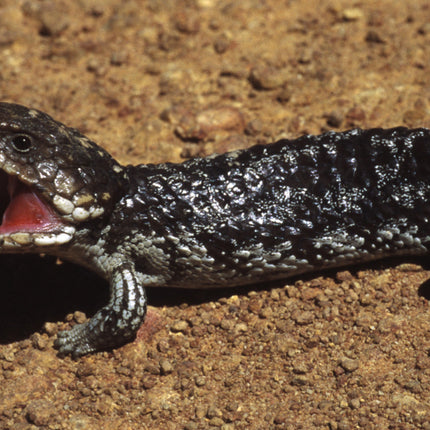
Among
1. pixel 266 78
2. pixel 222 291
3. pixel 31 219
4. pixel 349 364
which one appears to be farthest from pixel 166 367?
pixel 266 78

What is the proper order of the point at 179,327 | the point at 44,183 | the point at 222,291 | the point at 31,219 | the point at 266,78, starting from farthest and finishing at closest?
the point at 266,78 < the point at 222,291 < the point at 179,327 < the point at 31,219 < the point at 44,183

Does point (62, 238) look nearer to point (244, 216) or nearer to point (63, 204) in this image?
point (63, 204)

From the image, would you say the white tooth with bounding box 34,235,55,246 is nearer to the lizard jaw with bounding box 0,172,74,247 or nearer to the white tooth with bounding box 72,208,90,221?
the lizard jaw with bounding box 0,172,74,247

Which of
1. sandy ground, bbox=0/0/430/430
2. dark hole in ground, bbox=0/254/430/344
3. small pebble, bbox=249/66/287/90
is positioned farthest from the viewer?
small pebble, bbox=249/66/287/90

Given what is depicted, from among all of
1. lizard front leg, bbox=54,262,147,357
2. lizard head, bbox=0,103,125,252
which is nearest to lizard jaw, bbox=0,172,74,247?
lizard head, bbox=0,103,125,252

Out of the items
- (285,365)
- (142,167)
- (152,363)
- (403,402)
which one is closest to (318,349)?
(285,365)

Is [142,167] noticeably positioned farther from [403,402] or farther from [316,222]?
[403,402]
